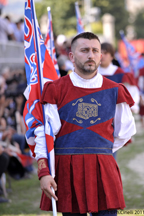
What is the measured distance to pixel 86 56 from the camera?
3006 mm

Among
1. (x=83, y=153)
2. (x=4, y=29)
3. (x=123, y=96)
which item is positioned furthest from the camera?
(x=4, y=29)

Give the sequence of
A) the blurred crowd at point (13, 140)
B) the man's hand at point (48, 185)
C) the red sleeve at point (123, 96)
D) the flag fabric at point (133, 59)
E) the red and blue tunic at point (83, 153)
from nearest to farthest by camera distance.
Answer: the man's hand at point (48, 185)
the red and blue tunic at point (83, 153)
the red sleeve at point (123, 96)
the blurred crowd at point (13, 140)
the flag fabric at point (133, 59)

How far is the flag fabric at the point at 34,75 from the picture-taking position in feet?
10.2

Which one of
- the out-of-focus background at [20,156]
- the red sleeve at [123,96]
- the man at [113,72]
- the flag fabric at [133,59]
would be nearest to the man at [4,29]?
the out-of-focus background at [20,156]

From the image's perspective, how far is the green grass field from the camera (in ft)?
17.5

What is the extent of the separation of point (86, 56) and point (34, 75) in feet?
2.11

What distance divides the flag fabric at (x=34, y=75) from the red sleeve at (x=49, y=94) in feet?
0.57

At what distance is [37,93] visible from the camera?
3.37m

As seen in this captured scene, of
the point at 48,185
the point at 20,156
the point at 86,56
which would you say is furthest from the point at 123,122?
the point at 20,156

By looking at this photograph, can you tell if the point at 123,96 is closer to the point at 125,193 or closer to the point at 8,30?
the point at 125,193

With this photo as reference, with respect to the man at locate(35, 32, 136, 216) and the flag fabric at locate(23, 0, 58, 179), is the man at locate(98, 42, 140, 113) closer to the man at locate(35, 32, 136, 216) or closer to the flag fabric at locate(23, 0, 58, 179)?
the flag fabric at locate(23, 0, 58, 179)

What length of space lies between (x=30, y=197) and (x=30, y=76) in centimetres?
306

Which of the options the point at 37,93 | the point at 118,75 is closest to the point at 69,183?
the point at 37,93

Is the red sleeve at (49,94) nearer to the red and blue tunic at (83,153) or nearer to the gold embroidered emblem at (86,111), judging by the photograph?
the red and blue tunic at (83,153)
